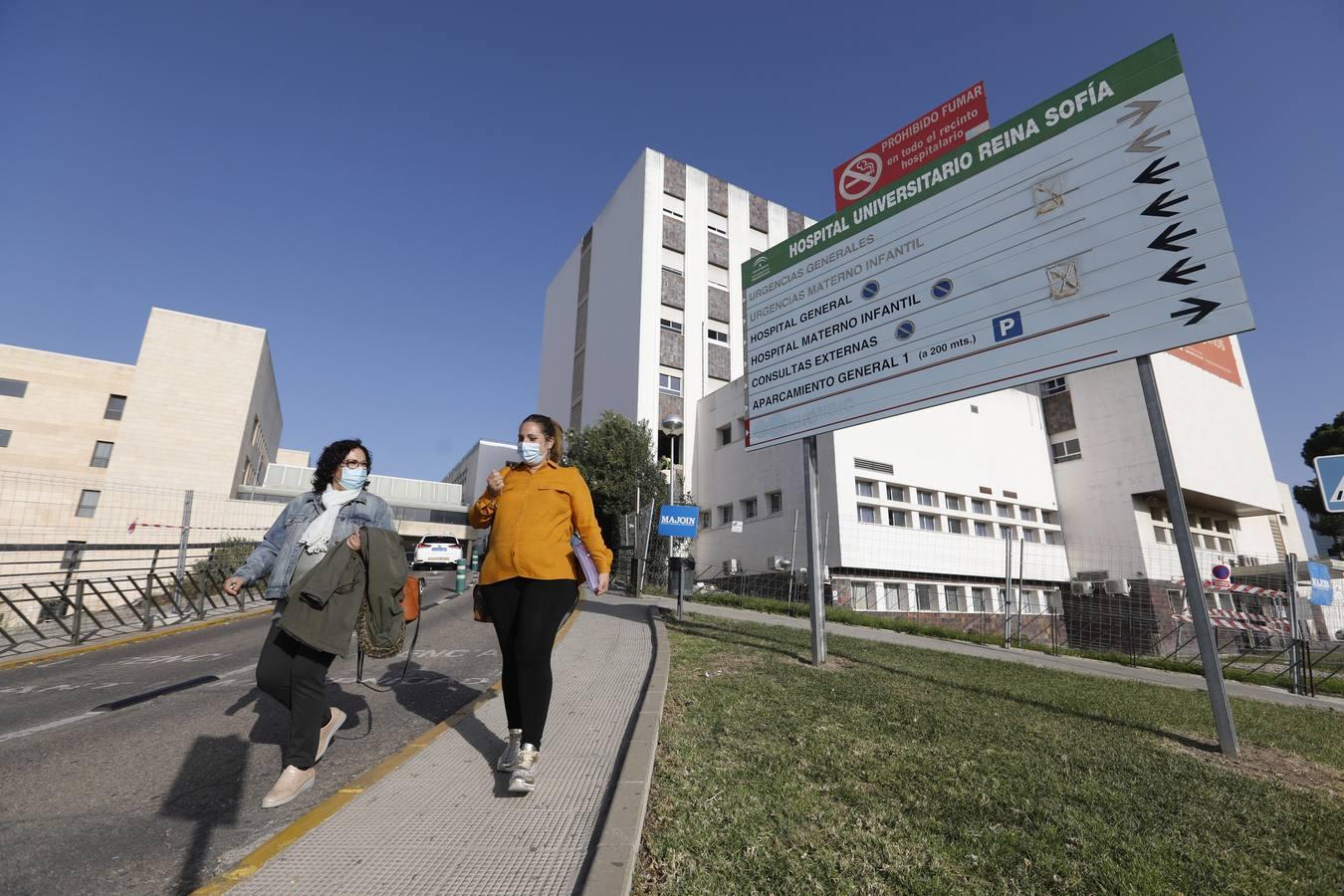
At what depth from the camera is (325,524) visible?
3.41 meters

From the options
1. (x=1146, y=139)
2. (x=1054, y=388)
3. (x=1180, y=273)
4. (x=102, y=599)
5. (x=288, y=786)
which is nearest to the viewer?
(x=288, y=786)

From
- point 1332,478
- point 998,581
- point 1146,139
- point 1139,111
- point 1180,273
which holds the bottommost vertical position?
point 998,581

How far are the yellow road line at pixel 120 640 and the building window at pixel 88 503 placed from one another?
3070cm

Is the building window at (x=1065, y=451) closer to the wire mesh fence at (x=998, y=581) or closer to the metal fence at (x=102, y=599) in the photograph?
the wire mesh fence at (x=998, y=581)

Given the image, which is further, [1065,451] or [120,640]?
[1065,451]

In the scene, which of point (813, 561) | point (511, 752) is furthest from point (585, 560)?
point (813, 561)

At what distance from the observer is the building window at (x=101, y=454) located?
34.5 metres

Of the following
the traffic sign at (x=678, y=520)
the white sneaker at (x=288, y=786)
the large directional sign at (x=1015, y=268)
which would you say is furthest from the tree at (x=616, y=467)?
the white sneaker at (x=288, y=786)

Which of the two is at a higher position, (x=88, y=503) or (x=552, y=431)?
(x=88, y=503)

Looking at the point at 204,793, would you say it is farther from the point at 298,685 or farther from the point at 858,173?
the point at 858,173

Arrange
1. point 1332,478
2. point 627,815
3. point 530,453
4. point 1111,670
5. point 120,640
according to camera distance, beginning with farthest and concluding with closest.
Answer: point 1111,670 → point 120,640 → point 1332,478 → point 530,453 → point 627,815

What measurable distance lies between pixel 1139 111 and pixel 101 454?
48.4 meters

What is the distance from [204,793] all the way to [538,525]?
7.20 feet

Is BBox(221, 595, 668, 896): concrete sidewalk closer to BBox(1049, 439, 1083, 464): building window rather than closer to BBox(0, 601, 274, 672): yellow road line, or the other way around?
BBox(0, 601, 274, 672): yellow road line
